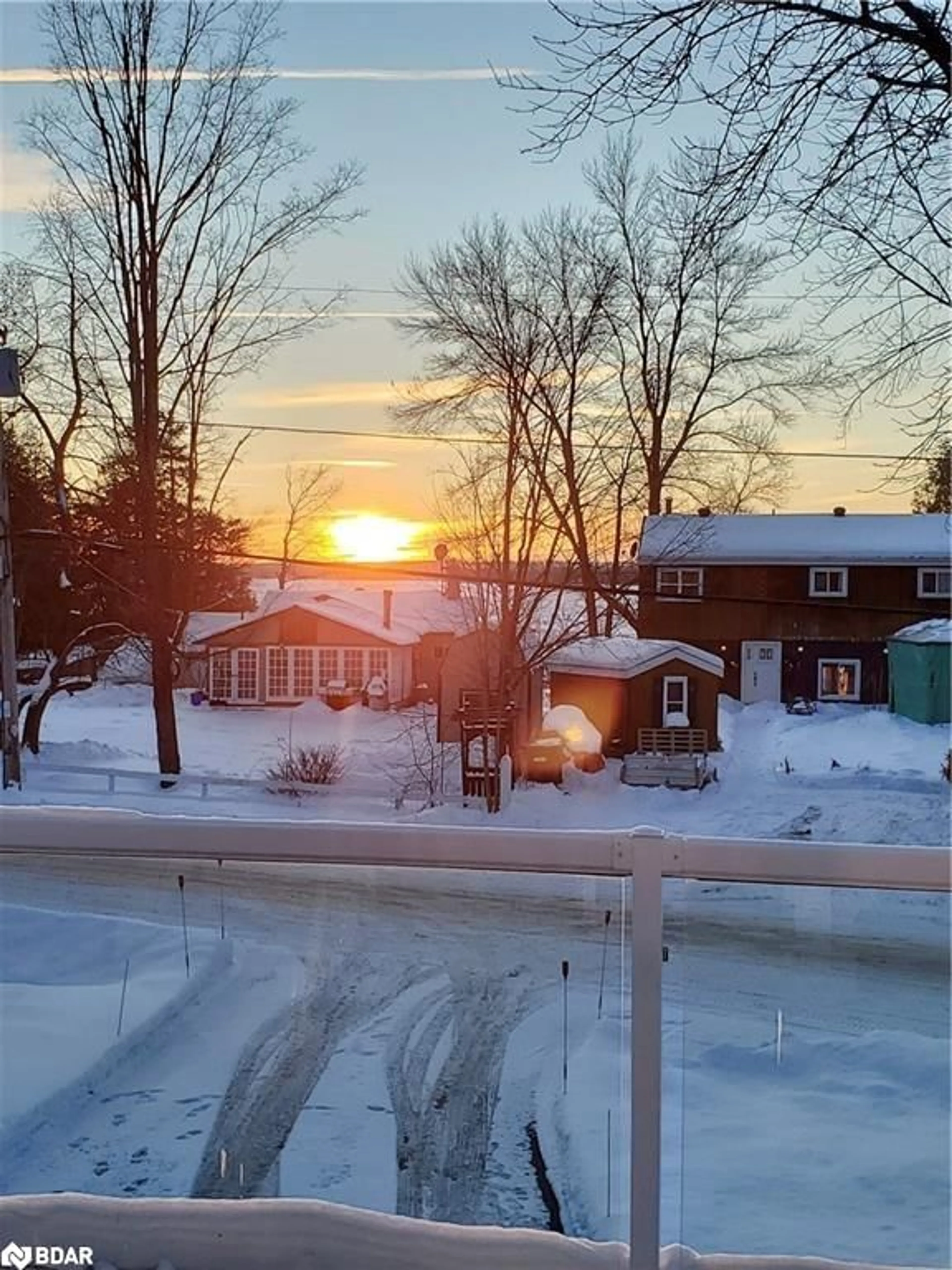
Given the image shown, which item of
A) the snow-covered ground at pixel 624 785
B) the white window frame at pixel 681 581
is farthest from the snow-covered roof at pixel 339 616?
the white window frame at pixel 681 581

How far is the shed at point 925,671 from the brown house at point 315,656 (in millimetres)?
9845

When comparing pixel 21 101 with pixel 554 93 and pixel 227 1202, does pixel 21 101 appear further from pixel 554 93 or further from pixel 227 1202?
pixel 227 1202

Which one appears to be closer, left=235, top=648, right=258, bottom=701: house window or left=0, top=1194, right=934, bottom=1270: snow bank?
left=0, top=1194, right=934, bottom=1270: snow bank

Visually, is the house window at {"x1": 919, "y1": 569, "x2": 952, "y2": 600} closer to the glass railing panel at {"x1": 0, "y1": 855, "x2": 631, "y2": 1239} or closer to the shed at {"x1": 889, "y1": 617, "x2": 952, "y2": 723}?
→ the shed at {"x1": 889, "y1": 617, "x2": 952, "y2": 723}

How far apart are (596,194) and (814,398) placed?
3.96 metres

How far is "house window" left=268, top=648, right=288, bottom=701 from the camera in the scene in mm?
28406

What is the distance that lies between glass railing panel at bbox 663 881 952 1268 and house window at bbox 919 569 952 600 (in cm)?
2382

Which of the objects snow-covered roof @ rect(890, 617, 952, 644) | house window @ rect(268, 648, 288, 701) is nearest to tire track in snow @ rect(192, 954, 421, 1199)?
snow-covered roof @ rect(890, 617, 952, 644)

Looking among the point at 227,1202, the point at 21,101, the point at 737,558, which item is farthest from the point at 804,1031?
the point at 737,558

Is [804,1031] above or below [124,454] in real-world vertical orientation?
below

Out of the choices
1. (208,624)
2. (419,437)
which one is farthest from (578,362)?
(208,624)

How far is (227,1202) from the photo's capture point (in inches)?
74.3

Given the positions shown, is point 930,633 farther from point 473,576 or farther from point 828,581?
point 473,576

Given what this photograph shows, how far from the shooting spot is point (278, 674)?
28.5 meters
